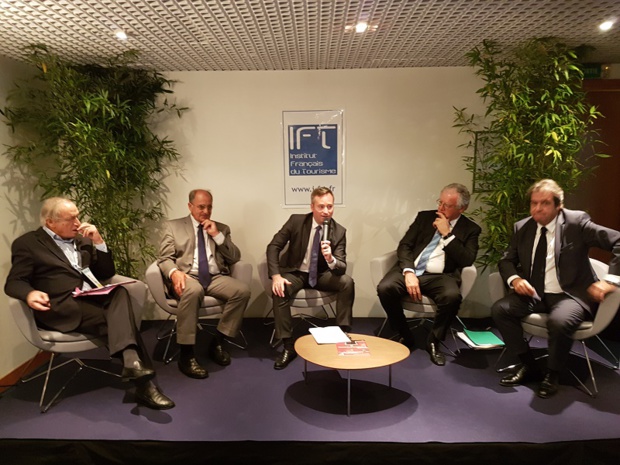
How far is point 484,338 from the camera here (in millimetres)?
3988

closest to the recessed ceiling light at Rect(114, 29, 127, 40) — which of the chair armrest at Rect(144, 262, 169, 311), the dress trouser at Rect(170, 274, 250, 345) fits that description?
the chair armrest at Rect(144, 262, 169, 311)

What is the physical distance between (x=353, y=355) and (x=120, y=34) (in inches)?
117

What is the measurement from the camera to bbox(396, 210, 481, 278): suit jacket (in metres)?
3.80

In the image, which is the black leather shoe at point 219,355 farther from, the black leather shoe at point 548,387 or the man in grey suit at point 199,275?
the black leather shoe at point 548,387

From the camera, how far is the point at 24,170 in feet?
13.0

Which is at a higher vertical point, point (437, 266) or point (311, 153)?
point (311, 153)

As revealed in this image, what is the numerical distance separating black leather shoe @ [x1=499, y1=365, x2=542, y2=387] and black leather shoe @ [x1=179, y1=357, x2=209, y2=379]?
2.24 m

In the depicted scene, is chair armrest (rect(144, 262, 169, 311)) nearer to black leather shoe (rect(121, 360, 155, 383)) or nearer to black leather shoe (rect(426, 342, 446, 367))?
black leather shoe (rect(121, 360, 155, 383))

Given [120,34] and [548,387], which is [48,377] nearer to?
[120,34]

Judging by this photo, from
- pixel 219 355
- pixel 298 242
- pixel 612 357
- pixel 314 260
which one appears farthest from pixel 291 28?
pixel 612 357

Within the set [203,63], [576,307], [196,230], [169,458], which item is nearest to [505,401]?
[576,307]

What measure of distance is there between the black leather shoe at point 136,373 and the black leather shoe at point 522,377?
8.22 ft

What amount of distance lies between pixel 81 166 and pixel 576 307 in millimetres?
4140

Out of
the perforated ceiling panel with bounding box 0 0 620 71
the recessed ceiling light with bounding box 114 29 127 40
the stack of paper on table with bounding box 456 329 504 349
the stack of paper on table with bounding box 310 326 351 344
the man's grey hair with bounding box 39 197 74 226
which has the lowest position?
the stack of paper on table with bounding box 456 329 504 349
